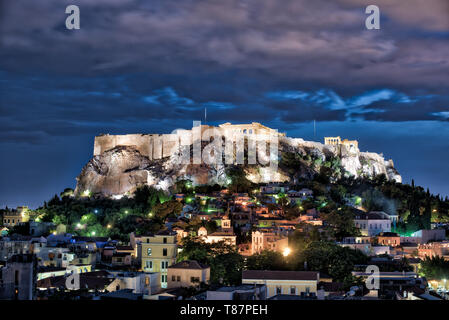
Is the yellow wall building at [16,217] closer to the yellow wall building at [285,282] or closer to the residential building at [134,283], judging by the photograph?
the residential building at [134,283]

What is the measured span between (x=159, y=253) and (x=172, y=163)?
932 inches

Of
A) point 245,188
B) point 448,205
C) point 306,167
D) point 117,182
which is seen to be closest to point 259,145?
point 306,167

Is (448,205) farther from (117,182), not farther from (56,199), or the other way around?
(56,199)

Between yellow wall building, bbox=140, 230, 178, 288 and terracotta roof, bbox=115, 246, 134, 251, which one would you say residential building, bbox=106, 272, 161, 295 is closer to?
yellow wall building, bbox=140, 230, 178, 288

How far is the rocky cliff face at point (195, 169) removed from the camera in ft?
144

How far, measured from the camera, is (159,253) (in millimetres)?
22375

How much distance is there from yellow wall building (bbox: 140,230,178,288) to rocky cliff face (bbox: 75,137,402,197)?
65.7 feet

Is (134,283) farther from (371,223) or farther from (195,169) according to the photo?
(195,169)

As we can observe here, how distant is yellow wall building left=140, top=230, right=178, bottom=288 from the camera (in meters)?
22.2

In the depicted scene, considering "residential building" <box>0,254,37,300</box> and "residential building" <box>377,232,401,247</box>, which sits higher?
"residential building" <box>377,232,401,247</box>

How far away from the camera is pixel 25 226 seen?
35188 millimetres

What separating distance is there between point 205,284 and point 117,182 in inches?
1150

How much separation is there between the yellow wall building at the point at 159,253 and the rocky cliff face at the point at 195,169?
20020 millimetres

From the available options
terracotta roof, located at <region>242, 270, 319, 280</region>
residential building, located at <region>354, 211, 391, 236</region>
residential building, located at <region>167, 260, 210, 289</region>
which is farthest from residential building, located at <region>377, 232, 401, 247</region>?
residential building, located at <region>167, 260, 210, 289</region>
